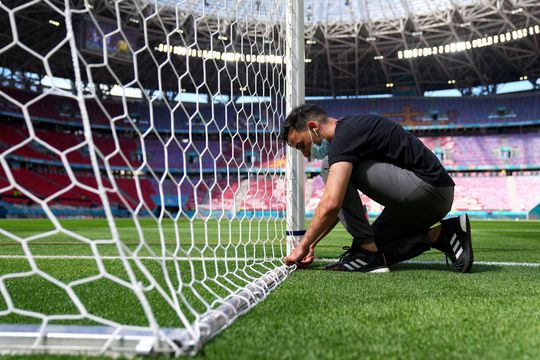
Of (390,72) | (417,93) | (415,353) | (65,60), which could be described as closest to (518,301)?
(415,353)

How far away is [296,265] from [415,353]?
157 cm

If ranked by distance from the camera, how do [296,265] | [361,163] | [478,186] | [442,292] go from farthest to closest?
[478,186]
[296,265]
[361,163]
[442,292]

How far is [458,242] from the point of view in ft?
8.04

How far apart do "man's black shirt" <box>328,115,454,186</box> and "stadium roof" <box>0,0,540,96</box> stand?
1518 centimetres

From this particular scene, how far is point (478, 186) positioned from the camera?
27453mm

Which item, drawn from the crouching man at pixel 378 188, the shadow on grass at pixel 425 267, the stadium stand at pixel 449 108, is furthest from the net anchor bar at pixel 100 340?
the stadium stand at pixel 449 108

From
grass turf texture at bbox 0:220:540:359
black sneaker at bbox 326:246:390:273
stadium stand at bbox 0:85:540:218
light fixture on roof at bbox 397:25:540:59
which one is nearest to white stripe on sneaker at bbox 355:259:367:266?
black sneaker at bbox 326:246:390:273

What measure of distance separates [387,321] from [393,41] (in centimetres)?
2466

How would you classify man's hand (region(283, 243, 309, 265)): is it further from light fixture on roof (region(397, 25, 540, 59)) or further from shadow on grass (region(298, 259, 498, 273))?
light fixture on roof (region(397, 25, 540, 59))

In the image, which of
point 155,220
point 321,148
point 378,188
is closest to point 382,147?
point 378,188

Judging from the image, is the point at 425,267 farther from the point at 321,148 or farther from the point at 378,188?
the point at 321,148

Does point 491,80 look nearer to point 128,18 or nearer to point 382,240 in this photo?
point 128,18

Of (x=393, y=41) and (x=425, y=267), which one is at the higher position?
(x=393, y=41)

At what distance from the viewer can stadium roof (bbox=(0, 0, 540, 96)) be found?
785 inches
